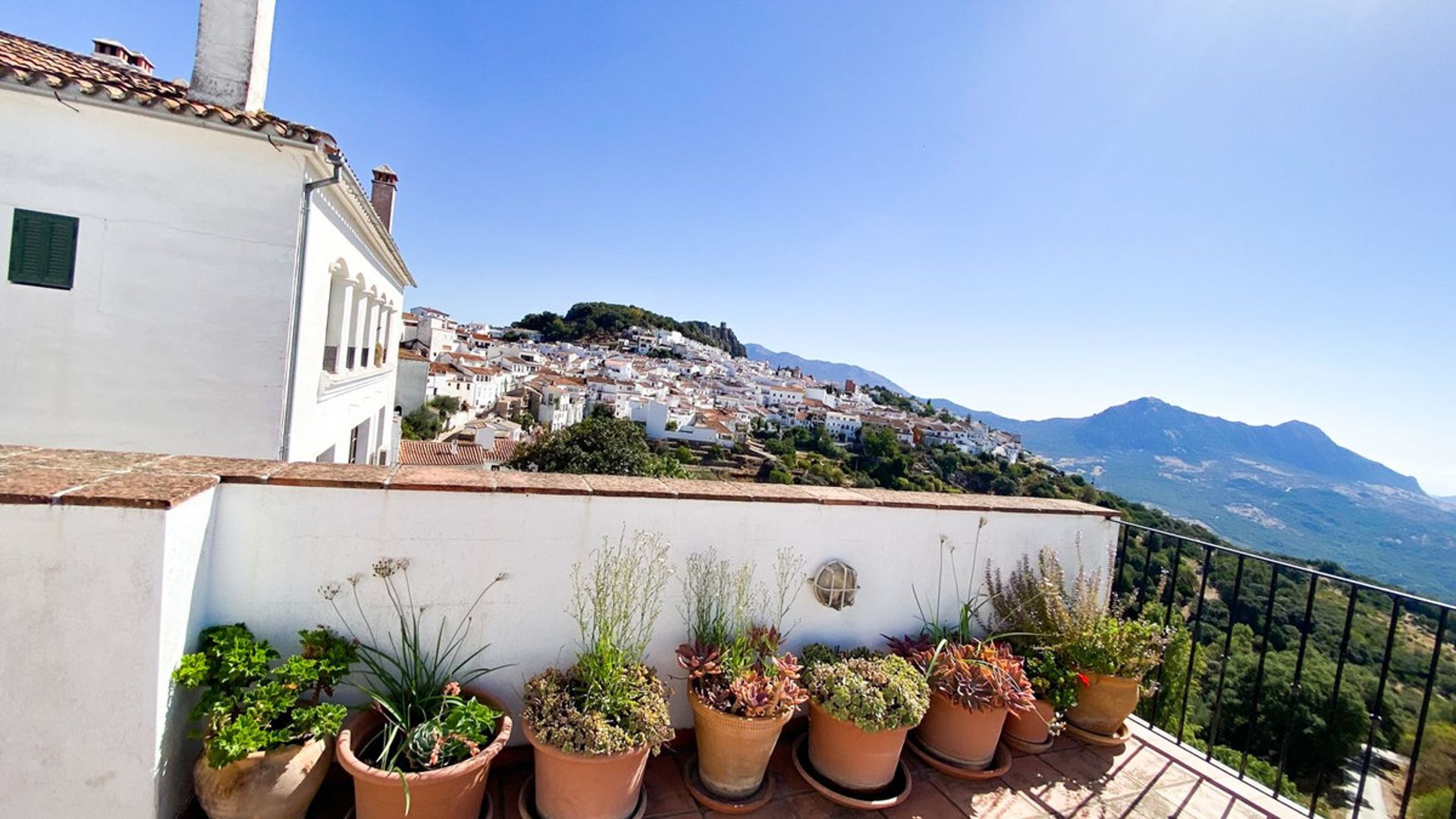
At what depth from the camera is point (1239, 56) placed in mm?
6008

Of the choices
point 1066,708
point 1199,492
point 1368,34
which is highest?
point 1368,34

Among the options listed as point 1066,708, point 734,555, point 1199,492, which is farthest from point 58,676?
point 1199,492

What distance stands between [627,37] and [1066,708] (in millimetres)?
11088

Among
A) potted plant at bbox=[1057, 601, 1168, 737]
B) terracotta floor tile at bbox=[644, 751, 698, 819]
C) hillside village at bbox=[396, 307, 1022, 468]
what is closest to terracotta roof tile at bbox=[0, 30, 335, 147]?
terracotta floor tile at bbox=[644, 751, 698, 819]

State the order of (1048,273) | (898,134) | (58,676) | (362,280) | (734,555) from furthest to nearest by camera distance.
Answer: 1. (1048,273)
2. (898,134)
3. (362,280)
4. (734,555)
5. (58,676)

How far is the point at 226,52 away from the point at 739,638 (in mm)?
8212

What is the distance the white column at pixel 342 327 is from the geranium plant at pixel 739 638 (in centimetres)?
816

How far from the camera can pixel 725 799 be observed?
238cm

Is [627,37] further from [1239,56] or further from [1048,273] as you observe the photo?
[1048,273]

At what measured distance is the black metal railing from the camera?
2.64 meters

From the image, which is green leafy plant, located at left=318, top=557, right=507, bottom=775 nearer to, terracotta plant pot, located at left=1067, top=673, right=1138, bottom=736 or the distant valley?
terracotta plant pot, located at left=1067, top=673, right=1138, bottom=736

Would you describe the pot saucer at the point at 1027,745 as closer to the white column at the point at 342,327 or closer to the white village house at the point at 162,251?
the white village house at the point at 162,251

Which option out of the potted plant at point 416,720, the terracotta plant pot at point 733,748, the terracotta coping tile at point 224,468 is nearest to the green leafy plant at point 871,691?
the terracotta plant pot at point 733,748

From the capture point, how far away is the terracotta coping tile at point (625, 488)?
2.54 m
